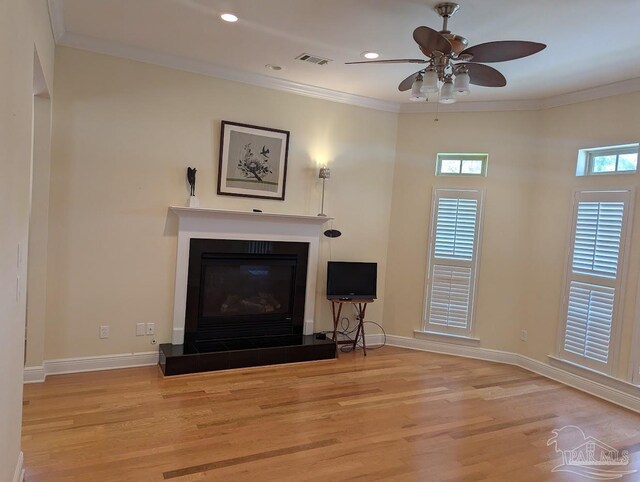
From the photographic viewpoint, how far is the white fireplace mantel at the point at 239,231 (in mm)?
4312

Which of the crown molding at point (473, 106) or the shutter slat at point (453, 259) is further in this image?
the shutter slat at point (453, 259)

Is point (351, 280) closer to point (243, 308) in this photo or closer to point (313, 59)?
point (243, 308)

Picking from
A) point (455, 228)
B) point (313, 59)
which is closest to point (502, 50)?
point (313, 59)

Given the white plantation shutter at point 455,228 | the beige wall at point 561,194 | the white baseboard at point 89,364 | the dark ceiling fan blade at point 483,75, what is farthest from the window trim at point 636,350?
the white baseboard at point 89,364

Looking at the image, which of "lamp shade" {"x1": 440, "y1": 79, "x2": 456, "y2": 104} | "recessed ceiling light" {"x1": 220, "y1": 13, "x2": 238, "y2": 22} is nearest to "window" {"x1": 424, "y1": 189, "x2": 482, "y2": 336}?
"lamp shade" {"x1": 440, "y1": 79, "x2": 456, "y2": 104}

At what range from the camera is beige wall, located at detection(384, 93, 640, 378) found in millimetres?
4605

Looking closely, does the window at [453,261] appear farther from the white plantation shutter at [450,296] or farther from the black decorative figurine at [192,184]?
the black decorative figurine at [192,184]

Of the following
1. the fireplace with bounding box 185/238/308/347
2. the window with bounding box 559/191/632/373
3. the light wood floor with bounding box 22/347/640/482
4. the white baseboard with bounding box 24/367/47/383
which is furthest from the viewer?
the fireplace with bounding box 185/238/308/347

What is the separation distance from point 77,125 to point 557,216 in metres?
4.67

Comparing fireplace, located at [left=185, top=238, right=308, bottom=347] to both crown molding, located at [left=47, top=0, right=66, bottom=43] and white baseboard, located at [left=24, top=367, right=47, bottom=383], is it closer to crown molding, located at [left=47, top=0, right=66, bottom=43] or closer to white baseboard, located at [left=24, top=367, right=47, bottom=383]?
white baseboard, located at [left=24, top=367, right=47, bottom=383]

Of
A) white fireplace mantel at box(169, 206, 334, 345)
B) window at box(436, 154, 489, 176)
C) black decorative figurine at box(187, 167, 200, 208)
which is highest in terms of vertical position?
window at box(436, 154, 489, 176)

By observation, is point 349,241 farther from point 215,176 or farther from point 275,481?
point 275,481

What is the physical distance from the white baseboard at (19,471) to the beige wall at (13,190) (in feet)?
0.21

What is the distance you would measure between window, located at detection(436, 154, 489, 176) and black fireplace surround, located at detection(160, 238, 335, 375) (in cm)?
185
